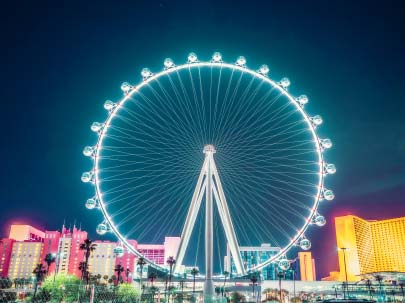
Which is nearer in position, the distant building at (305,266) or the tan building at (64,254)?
the tan building at (64,254)

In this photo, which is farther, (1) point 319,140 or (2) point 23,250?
(2) point 23,250

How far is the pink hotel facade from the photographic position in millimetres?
110375

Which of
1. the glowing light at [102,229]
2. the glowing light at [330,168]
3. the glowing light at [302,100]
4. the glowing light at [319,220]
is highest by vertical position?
the glowing light at [302,100]

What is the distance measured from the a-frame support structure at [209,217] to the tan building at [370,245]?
9007 cm

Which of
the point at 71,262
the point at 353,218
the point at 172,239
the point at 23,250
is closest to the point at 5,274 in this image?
the point at 23,250

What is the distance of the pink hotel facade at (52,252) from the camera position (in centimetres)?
11038

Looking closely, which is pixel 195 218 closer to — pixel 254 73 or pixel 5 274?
pixel 254 73

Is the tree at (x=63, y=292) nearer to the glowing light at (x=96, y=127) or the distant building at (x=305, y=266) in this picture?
the glowing light at (x=96, y=127)

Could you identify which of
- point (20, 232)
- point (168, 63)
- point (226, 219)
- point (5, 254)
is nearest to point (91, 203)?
point (226, 219)

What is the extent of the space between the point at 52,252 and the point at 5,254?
1171cm

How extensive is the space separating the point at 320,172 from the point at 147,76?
1257 cm

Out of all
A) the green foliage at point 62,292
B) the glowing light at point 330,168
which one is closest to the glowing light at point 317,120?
the glowing light at point 330,168

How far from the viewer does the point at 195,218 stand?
27281mm

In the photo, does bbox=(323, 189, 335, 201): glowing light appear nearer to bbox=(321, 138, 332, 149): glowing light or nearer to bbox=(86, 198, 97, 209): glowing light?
bbox=(321, 138, 332, 149): glowing light
